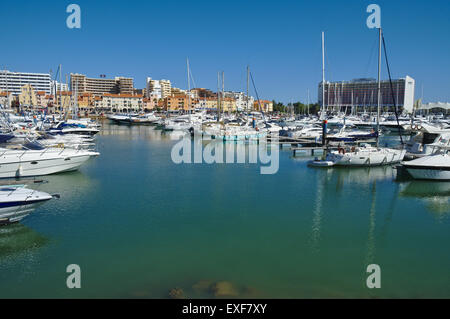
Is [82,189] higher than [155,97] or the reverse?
the reverse

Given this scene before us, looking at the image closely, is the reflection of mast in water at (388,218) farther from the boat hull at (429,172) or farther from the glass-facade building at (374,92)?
the glass-facade building at (374,92)

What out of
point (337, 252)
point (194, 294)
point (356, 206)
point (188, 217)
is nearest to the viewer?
point (194, 294)

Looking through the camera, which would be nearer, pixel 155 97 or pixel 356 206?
pixel 356 206

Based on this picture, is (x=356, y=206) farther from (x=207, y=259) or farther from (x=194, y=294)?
(x=194, y=294)

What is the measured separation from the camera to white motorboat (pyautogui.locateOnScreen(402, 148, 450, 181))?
21.8m

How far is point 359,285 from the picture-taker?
10.3 meters

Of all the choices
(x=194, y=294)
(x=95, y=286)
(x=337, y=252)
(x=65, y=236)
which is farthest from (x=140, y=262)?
(x=337, y=252)

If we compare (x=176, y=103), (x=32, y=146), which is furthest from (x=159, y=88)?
(x=32, y=146)

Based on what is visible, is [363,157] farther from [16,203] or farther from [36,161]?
[16,203]

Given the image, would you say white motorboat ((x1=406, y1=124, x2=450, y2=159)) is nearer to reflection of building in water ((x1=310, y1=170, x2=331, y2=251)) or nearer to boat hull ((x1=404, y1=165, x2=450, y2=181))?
boat hull ((x1=404, y1=165, x2=450, y2=181))

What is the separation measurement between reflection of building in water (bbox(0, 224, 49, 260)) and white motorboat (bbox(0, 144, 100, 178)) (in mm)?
8926

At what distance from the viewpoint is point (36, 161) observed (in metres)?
22.0

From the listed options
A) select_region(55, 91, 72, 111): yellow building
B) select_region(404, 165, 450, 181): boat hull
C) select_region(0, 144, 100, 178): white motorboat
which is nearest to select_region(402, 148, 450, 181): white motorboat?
select_region(404, 165, 450, 181): boat hull
